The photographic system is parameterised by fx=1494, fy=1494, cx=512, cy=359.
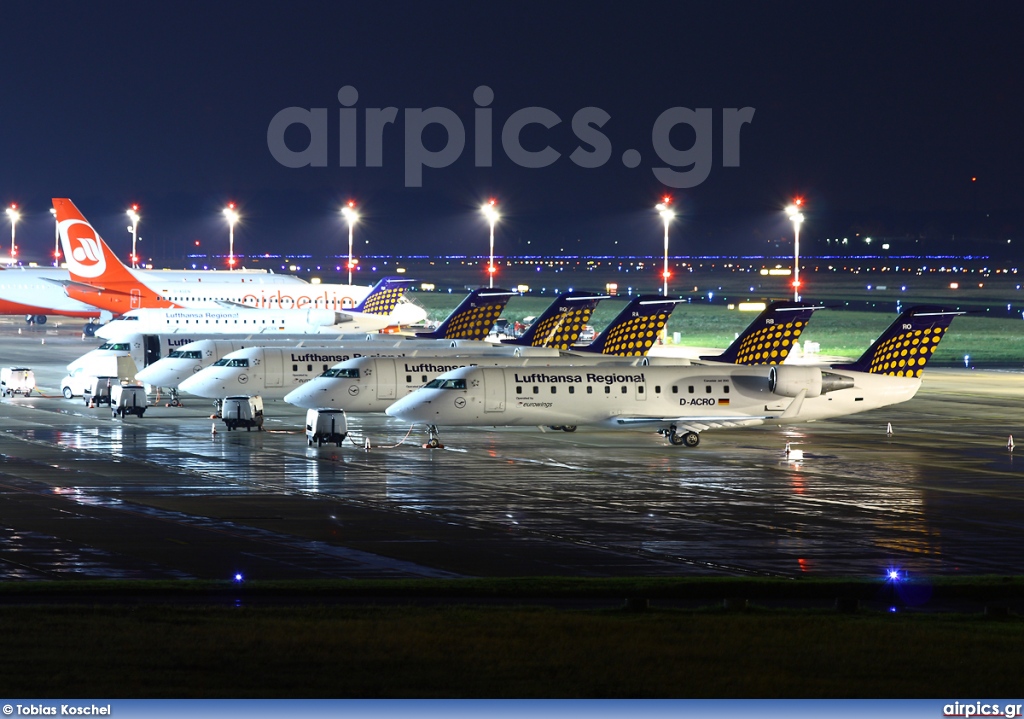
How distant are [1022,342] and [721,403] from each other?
76634 mm

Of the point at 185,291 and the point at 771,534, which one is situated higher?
the point at 185,291

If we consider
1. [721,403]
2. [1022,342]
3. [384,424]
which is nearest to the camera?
[721,403]

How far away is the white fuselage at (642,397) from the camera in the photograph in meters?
58.6

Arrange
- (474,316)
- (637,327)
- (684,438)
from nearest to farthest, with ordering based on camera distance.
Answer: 1. (684,438)
2. (637,327)
3. (474,316)

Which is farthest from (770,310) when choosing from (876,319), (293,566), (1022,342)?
(876,319)

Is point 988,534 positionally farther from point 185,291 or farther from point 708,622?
point 185,291

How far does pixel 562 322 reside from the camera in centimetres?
8612

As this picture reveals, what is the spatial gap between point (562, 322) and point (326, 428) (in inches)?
1229

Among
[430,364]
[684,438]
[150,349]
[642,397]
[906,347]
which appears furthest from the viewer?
[150,349]

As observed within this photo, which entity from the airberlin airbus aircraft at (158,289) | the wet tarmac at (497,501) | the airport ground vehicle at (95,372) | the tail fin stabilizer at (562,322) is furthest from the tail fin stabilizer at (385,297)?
the wet tarmac at (497,501)

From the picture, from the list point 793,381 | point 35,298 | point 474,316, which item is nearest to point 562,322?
point 474,316

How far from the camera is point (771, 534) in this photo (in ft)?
123

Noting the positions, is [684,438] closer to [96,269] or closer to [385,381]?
[385,381]

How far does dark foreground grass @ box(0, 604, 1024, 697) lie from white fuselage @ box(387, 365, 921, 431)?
32.7 meters
